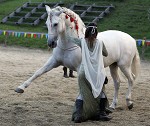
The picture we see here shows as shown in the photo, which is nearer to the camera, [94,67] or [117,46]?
[94,67]

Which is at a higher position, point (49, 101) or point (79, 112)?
point (79, 112)

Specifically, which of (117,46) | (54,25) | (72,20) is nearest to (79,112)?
(54,25)

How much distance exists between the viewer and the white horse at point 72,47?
653 cm

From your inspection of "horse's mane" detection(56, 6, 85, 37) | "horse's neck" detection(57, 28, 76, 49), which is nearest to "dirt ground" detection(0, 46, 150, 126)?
"horse's neck" detection(57, 28, 76, 49)

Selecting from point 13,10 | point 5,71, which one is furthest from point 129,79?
point 13,10

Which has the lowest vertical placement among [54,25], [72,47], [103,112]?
[103,112]

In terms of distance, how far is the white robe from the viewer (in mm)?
6277

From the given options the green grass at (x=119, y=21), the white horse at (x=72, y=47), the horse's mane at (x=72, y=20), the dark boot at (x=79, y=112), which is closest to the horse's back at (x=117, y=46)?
the white horse at (x=72, y=47)


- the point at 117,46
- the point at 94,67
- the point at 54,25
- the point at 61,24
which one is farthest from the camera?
the point at 117,46

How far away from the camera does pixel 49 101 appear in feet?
26.5

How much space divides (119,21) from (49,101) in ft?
54.1

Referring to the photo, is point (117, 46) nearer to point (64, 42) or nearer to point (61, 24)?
point (64, 42)

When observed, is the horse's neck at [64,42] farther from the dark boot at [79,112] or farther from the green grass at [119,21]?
the green grass at [119,21]

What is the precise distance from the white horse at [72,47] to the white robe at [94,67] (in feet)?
1.72
